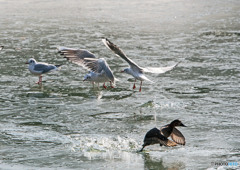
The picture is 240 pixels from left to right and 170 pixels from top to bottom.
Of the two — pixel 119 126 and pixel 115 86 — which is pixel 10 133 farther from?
pixel 115 86

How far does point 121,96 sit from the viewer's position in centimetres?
822

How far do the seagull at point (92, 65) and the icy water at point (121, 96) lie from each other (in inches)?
10.0

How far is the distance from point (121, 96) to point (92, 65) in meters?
0.84

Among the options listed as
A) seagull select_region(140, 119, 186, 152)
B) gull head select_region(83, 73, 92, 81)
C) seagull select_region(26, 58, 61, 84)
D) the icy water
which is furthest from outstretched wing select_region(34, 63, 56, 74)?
seagull select_region(140, 119, 186, 152)

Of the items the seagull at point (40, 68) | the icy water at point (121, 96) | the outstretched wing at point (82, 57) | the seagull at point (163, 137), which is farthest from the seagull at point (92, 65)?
the seagull at point (163, 137)

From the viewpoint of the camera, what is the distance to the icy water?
5523 millimetres

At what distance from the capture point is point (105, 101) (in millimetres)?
7945

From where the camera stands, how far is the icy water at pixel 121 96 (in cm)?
552

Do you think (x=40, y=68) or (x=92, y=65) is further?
(x=40, y=68)

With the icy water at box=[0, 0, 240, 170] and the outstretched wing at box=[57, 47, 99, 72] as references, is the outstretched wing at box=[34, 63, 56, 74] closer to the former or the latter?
the icy water at box=[0, 0, 240, 170]

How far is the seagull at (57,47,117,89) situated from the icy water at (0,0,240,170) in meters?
0.25

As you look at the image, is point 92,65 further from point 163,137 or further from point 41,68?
point 163,137

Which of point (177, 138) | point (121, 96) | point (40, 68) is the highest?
point (40, 68)

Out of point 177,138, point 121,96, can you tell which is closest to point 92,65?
point 121,96
